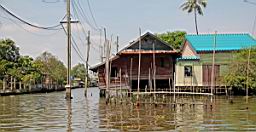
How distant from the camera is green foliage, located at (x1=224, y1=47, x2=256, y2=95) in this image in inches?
1670

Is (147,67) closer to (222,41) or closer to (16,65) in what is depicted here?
(222,41)

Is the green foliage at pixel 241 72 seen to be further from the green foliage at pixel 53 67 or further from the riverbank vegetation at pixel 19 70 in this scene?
the green foliage at pixel 53 67

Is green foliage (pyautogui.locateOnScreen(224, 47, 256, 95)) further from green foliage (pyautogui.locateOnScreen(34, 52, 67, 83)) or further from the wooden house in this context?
green foliage (pyautogui.locateOnScreen(34, 52, 67, 83))

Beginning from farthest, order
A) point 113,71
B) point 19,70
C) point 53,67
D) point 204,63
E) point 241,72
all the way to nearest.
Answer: point 53,67 → point 19,70 → point 113,71 → point 204,63 → point 241,72

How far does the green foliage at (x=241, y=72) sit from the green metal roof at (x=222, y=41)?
10.7ft

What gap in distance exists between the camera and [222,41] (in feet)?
160

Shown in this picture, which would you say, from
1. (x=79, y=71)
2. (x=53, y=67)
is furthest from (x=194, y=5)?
(x=79, y=71)

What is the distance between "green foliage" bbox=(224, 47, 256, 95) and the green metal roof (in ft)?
10.7

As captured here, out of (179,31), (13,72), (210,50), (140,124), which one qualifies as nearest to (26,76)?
(13,72)

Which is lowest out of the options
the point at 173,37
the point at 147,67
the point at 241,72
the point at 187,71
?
the point at 241,72

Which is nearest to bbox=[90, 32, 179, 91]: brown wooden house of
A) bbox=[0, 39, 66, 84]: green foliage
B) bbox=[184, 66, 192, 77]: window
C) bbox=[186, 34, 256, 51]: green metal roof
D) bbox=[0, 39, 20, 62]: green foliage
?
bbox=[184, 66, 192, 77]: window

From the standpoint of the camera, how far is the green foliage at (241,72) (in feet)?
139

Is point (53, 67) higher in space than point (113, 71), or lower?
higher

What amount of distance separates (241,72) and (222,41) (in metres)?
6.42
